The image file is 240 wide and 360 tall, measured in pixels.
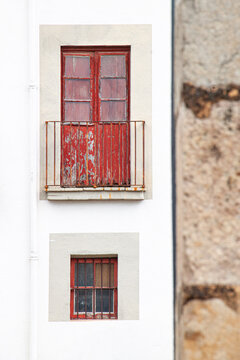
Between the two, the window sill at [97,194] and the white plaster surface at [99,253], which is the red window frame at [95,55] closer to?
the window sill at [97,194]

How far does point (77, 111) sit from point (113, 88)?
1.97 ft

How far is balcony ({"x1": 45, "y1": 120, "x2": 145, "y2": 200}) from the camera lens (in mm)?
8289

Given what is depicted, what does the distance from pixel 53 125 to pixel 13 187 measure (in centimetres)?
101

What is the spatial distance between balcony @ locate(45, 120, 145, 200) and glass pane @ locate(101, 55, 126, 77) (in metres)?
0.69

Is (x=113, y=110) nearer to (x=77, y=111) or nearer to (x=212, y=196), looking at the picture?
(x=77, y=111)

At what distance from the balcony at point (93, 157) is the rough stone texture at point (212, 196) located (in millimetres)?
6970

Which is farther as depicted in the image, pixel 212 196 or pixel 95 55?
pixel 95 55

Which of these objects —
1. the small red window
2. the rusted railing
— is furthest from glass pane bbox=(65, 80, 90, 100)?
the small red window

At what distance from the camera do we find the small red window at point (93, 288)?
838 centimetres

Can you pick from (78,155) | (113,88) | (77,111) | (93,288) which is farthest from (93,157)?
(93,288)

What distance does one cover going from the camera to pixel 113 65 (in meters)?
8.45

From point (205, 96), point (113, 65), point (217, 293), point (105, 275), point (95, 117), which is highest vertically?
point (113, 65)

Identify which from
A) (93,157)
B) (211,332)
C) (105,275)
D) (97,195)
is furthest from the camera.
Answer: (93,157)

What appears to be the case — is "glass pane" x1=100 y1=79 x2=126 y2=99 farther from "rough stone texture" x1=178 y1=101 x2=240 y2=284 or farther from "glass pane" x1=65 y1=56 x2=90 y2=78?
"rough stone texture" x1=178 y1=101 x2=240 y2=284
